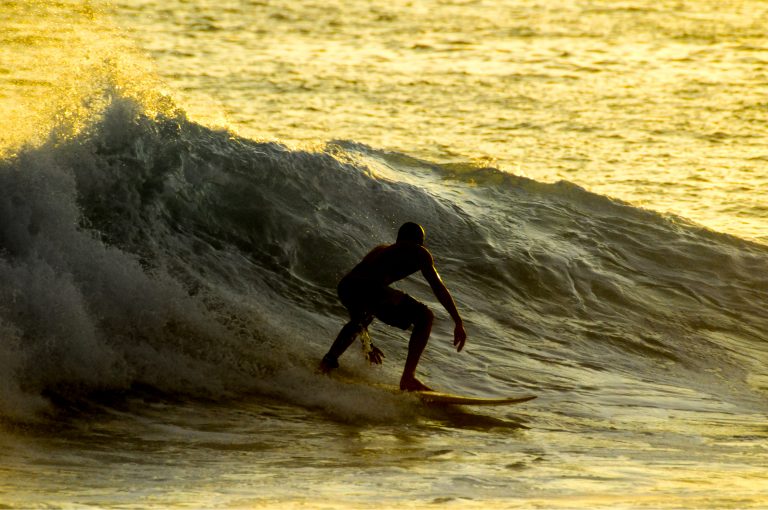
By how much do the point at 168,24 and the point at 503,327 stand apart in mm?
24281

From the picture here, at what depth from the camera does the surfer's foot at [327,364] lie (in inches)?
401

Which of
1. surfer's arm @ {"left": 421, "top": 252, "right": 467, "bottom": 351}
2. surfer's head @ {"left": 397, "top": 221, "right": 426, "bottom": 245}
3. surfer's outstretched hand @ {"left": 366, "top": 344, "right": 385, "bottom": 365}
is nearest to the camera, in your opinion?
surfer's arm @ {"left": 421, "top": 252, "right": 467, "bottom": 351}

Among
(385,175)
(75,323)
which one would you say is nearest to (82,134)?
(75,323)

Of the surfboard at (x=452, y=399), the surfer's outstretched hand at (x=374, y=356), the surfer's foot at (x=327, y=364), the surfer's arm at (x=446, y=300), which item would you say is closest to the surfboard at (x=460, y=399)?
the surfboard at (x=452, y=399)

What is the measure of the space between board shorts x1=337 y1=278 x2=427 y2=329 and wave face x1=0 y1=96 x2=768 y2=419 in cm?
79

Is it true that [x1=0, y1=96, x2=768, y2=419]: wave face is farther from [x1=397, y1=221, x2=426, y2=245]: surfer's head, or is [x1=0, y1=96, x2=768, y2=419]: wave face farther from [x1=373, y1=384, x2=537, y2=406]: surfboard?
[x1=397, y1=221, x2=426, y2=245]: surfer's head

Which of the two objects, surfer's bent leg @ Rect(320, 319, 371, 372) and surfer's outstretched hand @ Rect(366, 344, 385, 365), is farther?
surfer's outstretched hand @ Rect(366, 344, 385, 365)

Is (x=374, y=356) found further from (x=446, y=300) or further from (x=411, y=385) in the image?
(x=446, y=300)

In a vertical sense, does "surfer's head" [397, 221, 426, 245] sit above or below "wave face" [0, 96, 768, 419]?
above

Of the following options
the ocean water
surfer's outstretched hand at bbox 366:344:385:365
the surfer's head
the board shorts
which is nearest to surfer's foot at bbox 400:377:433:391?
the ocean water

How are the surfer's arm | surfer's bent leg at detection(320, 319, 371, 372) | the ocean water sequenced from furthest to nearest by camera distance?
1. surfer's bent leg at detection(320, 319, 371, 372)
2. the surfer's arm
3. the ocean water

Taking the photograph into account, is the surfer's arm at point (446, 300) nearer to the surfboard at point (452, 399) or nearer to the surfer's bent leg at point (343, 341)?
the surfboard at point (452, 399)

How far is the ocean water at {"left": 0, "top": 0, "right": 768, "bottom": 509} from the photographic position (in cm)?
845

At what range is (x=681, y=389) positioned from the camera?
39.1 ft
